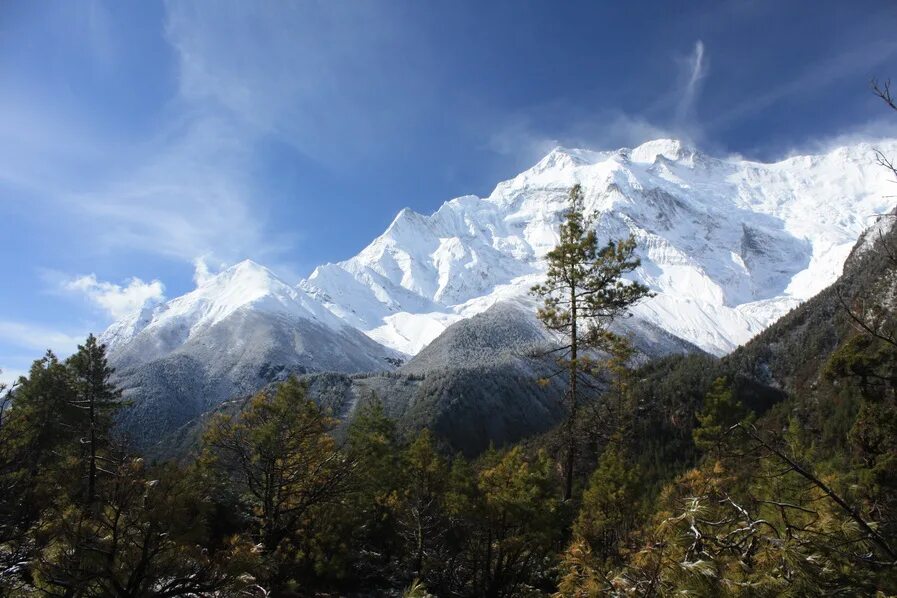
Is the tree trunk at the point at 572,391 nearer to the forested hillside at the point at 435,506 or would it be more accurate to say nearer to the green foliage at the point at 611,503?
the forested hillside at the point at 435,506

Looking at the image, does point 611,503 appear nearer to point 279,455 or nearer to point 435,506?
point 435,506

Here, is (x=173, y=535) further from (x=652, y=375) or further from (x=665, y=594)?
(x=652, y=375)

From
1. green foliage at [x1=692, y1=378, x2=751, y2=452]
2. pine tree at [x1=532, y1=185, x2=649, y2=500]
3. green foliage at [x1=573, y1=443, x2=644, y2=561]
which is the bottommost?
green foliage at [x1=573, y1=443, x2=644, y2=561]

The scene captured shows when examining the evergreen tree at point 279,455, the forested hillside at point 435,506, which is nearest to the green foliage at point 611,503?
the forested hillside at point 435,506

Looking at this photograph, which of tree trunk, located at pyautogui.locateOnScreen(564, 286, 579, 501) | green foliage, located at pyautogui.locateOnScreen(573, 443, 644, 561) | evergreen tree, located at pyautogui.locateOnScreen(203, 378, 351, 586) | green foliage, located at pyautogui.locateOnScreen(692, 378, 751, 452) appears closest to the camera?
evergreen tree, located at pyautogui.locateOnScreen(203, 378, 351, 586)

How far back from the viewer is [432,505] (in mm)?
25422

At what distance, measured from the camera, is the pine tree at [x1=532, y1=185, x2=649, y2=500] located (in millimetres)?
14578

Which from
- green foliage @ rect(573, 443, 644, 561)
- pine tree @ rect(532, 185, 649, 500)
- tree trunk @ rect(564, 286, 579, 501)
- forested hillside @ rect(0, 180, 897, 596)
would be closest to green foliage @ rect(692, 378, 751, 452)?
forested hillside @ rect(0, 180, 897, 596)

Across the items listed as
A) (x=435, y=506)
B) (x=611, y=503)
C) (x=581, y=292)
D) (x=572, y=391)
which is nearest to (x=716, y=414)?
(x=611, y=503)

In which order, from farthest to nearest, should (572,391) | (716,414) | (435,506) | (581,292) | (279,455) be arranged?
(716,414) → (435,506) → (581,292) → (572,391) → (279,455)

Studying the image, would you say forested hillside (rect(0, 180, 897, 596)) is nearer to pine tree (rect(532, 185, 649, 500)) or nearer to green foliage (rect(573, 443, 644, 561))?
green foliage (rect(573, 443, 644, 561))

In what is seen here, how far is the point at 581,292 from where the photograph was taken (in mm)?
15125

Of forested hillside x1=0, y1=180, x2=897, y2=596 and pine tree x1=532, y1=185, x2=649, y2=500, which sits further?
pine tree x1=532, y1=185, x2=649, y2=500

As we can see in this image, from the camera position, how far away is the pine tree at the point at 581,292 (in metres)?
14.6
